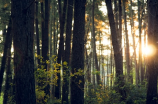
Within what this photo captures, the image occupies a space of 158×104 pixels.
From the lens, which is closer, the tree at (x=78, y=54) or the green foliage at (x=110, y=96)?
the tree at (x=78, y=54)

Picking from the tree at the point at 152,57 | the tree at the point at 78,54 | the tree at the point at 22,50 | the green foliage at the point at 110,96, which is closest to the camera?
the tree at the point at 22,50

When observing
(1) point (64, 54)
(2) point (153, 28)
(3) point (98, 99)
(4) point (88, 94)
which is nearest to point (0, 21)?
(1) point (64, 54)

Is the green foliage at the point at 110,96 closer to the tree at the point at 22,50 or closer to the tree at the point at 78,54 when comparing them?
the tree at the point at 78,54

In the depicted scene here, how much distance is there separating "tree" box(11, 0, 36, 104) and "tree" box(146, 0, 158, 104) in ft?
19.7

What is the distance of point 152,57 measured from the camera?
10219 millimetres

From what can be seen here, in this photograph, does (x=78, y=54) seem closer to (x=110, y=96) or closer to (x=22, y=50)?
(x=22, y=50)

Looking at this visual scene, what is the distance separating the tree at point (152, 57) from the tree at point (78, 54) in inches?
145

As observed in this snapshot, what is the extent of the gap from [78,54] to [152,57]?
4.10 m

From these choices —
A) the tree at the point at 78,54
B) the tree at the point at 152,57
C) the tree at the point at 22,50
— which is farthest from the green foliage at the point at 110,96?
the tree at the point at 22,50

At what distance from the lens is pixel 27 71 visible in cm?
621

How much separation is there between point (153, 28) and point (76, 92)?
4.94m

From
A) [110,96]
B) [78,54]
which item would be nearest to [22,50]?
[78,54]

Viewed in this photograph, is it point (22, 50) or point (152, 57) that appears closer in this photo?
point (22, 50)

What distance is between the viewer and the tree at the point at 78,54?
8016 mm
